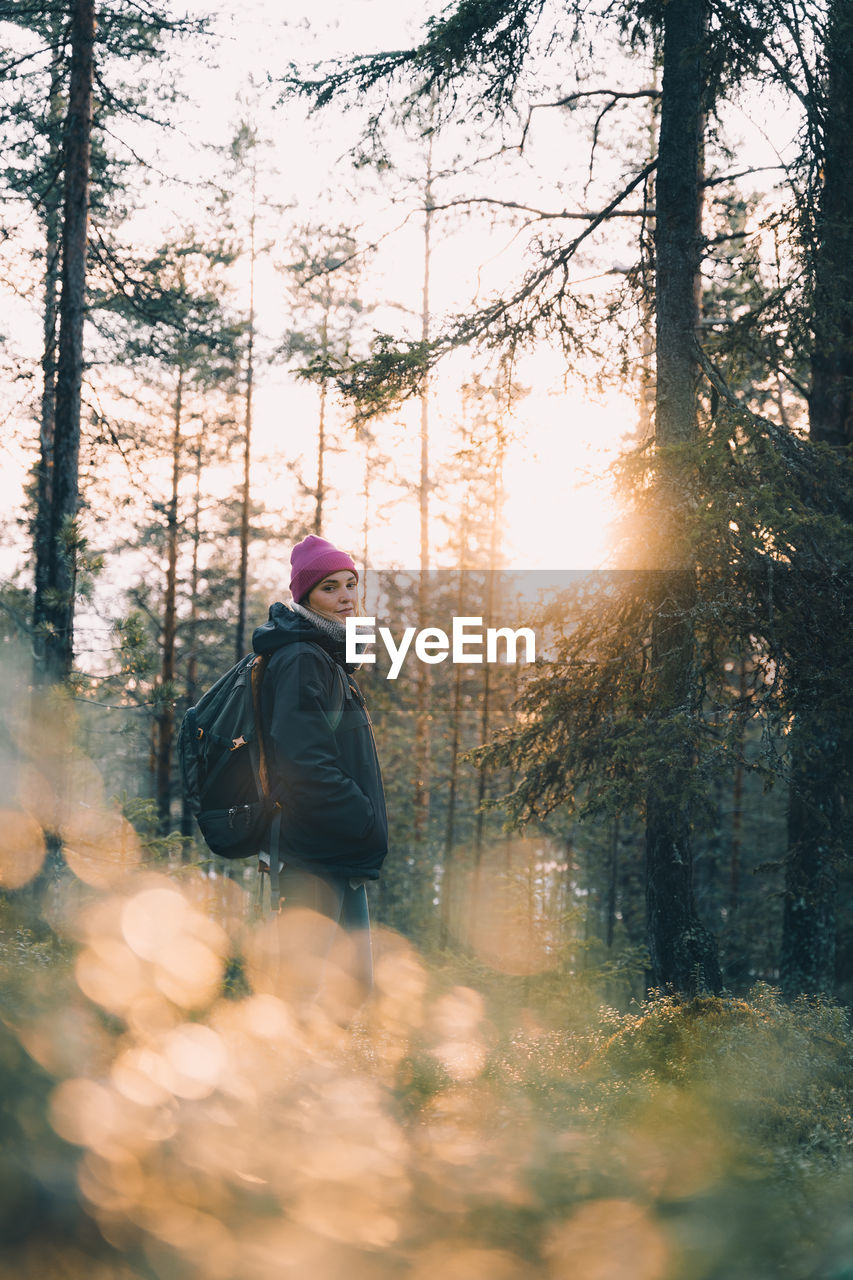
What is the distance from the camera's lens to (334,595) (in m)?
4.20

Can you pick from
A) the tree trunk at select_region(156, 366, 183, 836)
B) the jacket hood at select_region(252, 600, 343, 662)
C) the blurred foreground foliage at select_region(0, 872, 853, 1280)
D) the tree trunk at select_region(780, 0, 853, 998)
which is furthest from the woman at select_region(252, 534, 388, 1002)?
the tree trunk at select_region(156, 366, 183, 836)

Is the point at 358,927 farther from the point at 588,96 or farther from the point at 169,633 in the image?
the point at 169,633

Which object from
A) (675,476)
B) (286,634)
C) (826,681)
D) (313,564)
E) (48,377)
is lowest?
(826,681)

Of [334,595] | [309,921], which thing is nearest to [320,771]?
[309,921]

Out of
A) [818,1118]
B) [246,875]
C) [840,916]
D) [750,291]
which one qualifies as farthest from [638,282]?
[246,875]

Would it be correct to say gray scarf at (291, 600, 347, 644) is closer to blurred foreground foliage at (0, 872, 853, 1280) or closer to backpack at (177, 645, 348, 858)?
backpack at (177, 645, 348, 858)

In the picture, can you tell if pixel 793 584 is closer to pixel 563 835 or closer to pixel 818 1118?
pixel 818 1118

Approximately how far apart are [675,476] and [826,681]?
190 centimetres

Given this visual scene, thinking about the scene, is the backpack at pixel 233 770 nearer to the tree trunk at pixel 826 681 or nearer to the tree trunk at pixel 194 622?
the tree trunk at pixel 826 681

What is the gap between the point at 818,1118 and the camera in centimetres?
384

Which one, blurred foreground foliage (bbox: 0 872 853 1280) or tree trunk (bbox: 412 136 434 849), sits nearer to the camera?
blurred foreground foliage (bbox: 0 872 853 1280)

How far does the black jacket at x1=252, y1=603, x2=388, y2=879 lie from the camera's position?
149 inches

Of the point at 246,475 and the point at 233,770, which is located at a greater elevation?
the point at 246,475

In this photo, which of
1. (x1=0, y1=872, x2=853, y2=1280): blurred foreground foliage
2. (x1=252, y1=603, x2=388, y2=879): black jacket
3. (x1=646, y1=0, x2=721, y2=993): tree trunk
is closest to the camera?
(x1=0, y1=872, x2=853, y2=1280): blurred foreground foliage
